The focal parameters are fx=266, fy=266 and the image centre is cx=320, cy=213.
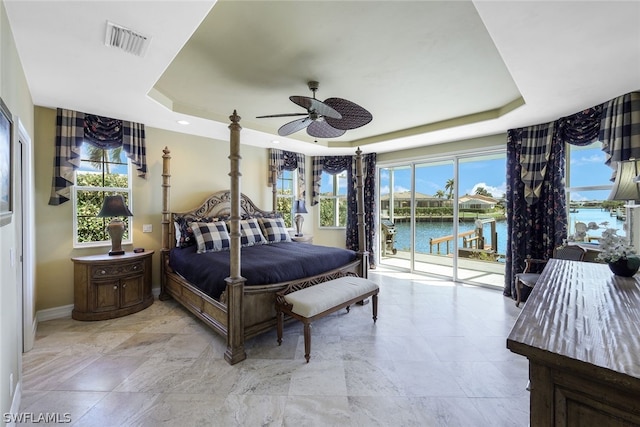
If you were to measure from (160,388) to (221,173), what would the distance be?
3.47 m

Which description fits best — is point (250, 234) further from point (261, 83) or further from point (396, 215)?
point (396, 215)

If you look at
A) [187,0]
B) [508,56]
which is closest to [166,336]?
[187,0]

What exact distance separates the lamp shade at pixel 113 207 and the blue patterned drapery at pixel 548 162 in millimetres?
5455

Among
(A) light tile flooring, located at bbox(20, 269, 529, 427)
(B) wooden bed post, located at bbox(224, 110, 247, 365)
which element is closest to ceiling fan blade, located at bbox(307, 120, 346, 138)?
(B) wooden bed post, located at bbox(224, 110, 247, 365)

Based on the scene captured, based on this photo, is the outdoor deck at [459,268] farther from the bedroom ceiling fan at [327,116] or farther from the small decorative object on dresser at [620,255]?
the bedroom ceiling fan at [327,116]

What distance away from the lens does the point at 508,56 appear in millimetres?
2059

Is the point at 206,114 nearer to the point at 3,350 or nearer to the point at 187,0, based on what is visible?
the point at 187,0

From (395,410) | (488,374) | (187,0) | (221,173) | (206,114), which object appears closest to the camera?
(187,0)

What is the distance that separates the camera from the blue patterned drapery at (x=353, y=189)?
588 cm

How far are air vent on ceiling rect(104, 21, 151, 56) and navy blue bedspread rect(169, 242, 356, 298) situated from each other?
1972 millimetres

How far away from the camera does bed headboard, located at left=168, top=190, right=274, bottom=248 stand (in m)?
4.11

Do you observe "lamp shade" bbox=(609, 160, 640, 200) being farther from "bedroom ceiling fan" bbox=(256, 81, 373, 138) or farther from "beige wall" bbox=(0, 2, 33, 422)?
"beige wall" bbox=(0, 2, 33, 422)

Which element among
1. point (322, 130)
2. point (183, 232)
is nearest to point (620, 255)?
point (322, 130)

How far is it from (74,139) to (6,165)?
2.17 meters
